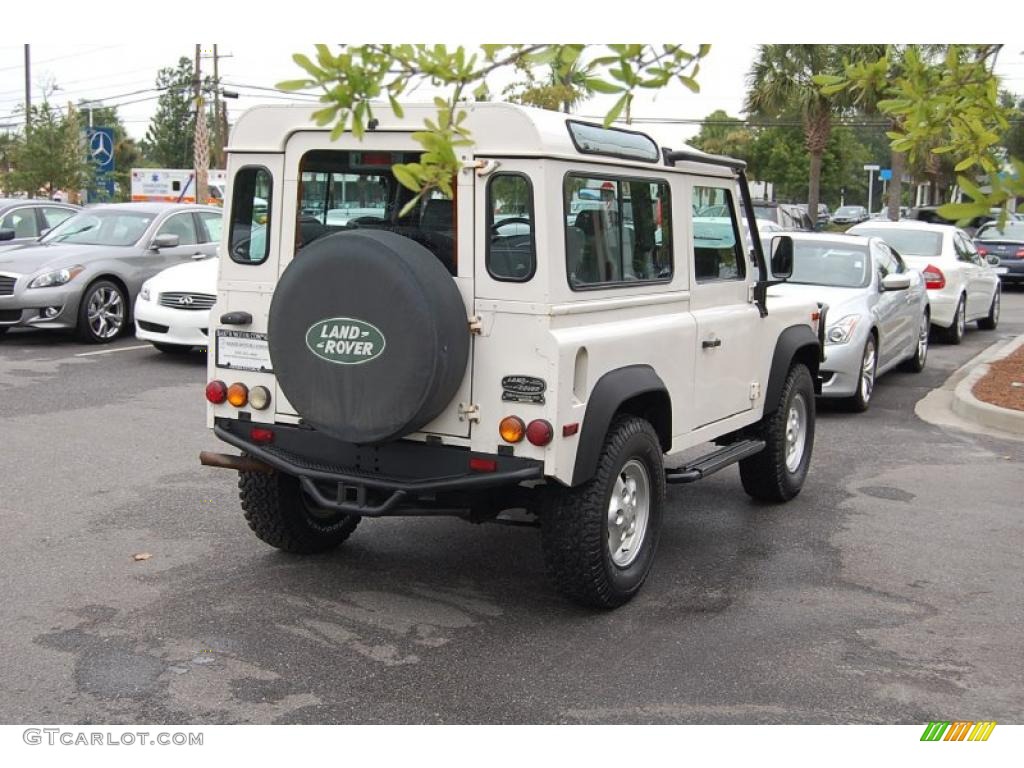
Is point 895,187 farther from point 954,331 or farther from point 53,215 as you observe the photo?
point 53,215

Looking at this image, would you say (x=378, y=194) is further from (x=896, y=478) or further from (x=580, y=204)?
(x=896, y=478)

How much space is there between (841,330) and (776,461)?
12.0 feet

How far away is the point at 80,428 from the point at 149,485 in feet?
6.54

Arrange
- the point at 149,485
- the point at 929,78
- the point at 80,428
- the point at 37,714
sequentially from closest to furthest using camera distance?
the point at 929,78, the point at 37,714, the point at 149,485, the point at 80,428

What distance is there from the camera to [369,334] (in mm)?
4945

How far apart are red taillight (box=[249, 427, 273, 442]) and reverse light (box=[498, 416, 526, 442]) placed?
118 cm

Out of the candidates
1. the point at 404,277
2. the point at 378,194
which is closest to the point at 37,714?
the point at 404,277

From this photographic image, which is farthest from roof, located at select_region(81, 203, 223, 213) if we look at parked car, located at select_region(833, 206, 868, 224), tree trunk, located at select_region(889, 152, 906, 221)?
parked car, located at select_region(833, 206, 868, 224)

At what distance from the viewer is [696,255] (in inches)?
250

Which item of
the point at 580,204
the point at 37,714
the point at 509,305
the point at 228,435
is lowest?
the point at 37,714

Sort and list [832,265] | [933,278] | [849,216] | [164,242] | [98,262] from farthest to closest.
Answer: [849,216] → [933,278] → [164,242] → [98,262] → [832,265]

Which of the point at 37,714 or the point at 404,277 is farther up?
the point at 404,277

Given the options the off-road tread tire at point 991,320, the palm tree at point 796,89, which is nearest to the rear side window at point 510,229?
the off-road tread tire at point 991,320

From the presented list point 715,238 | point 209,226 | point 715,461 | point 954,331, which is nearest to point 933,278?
point 954,331
